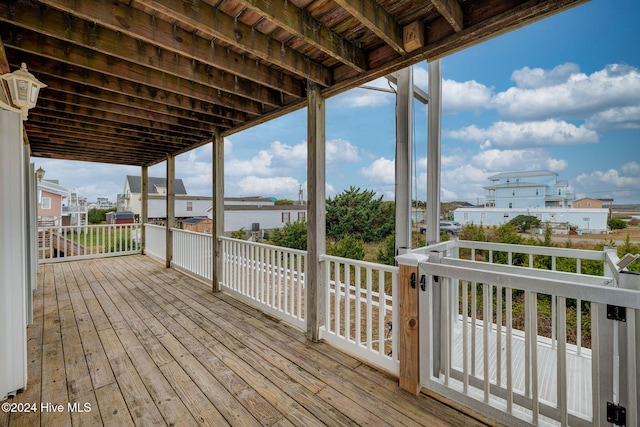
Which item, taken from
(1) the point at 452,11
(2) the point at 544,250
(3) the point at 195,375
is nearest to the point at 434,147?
(2) the point at 544,250

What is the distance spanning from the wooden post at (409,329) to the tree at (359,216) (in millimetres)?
6965

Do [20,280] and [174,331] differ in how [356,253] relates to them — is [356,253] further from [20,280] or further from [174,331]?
[20,280]

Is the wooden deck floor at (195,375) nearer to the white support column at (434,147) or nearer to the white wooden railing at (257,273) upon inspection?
the white wooden railing at (257,273)

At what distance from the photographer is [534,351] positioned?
1531 millimetres

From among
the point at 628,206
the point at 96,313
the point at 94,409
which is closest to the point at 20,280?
the point at 94,409

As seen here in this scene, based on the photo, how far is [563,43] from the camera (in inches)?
129

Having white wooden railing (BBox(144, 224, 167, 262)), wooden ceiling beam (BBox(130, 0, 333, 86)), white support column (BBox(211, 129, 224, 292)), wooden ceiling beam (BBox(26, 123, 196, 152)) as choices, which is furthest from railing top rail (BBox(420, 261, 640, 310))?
white wooden railing (BBox(144, 224, 167, 262))

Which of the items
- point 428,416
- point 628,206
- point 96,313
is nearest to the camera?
point 428,416

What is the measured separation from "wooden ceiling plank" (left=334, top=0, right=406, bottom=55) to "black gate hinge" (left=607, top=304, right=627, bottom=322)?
194cm

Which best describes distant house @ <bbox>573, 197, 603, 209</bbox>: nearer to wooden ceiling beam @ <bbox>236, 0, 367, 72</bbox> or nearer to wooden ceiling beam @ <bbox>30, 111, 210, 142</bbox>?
wooden ceiling beam @ <bbox>236, 0, 367, 72</bbox>

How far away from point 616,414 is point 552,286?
0.61 m

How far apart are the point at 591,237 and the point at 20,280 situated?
16.3 ft

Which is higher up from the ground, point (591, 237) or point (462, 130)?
point (462, 130)

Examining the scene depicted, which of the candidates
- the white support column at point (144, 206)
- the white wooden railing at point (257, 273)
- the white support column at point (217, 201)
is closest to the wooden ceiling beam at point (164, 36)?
the white wooden railing at point (257, 273)
